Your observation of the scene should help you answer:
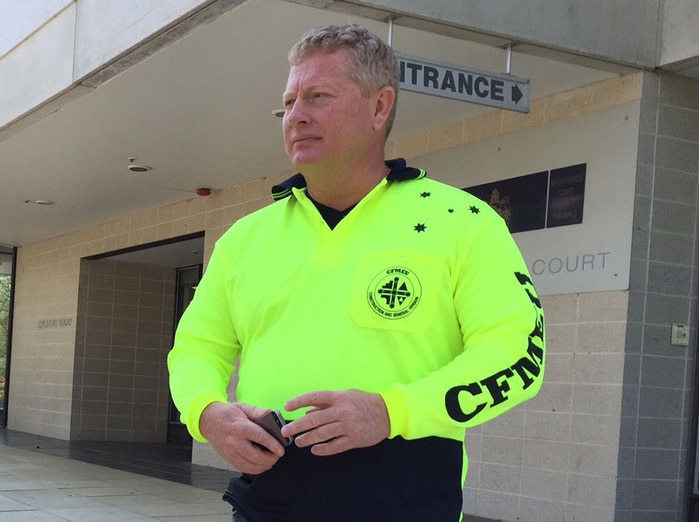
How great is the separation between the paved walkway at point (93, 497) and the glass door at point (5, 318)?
688cm

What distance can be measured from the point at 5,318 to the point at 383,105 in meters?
17.9

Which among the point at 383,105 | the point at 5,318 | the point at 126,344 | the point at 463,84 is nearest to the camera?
the point at 383,105

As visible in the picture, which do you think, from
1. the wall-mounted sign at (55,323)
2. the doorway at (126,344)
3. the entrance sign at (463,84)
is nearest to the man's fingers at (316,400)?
the entrance sign at (463,84)

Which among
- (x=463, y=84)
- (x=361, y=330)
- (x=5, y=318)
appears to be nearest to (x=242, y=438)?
(x=361, y=330)

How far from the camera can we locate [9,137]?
9734 millimetres

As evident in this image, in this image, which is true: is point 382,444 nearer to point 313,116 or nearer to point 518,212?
point 313,116

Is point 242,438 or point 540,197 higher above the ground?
point 540,197

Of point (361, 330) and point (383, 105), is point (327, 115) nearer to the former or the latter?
point (383, 105)

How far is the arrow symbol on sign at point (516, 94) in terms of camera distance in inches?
241

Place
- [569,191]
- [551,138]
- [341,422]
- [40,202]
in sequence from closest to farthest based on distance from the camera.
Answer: [341,422] → [569,191] → [551,138] → [40,202]

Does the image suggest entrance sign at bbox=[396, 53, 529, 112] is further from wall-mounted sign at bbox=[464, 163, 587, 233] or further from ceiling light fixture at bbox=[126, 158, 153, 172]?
ceiling light fixture at bbox=[126, 158, 153, 172]

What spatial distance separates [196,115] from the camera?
8.76 m

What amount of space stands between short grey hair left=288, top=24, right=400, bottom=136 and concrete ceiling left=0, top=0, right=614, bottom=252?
4390 millimetres

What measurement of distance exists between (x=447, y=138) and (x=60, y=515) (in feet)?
13.5
